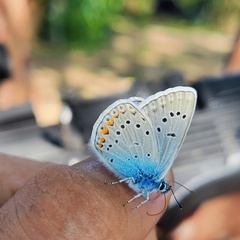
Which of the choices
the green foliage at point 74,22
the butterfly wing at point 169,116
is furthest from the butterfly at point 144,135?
the green foliage at point 74,22

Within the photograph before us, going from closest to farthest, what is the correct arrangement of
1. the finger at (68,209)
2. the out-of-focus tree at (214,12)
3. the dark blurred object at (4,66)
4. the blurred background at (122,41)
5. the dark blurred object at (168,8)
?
the finger at (68,209), the dark blurred object at (4,66), the blurred background at (122,41), the out-of-focus tree at (214,12), the dark blurred object at (168,8)

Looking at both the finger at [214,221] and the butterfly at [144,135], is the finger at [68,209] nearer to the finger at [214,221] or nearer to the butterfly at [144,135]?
the butterfly at [144,135]

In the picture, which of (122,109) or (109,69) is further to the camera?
(109,69)

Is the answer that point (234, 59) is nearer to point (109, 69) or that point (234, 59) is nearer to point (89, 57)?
point (109, 69)

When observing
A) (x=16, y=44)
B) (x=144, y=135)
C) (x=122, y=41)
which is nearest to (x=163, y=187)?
(x=144, y=135)

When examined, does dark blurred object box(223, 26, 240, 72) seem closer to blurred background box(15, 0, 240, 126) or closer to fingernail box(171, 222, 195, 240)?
fingernail box(171, 222, 195, 240)

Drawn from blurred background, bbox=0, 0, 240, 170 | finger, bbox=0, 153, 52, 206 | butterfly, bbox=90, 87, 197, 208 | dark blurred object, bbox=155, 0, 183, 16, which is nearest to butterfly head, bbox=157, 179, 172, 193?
butterfly, bbox=90, 87, 197, 208

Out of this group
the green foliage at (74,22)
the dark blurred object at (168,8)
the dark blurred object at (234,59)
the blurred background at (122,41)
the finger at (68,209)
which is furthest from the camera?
the dark blurred object at (168,8)

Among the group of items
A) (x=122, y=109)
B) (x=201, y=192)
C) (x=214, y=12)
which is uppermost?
(x=122, y=109)
